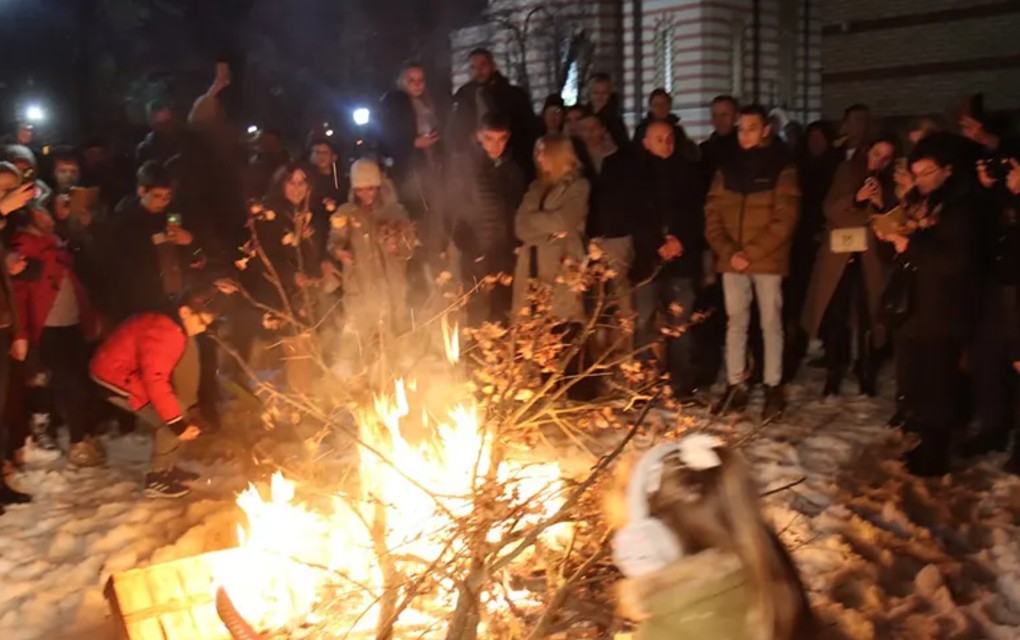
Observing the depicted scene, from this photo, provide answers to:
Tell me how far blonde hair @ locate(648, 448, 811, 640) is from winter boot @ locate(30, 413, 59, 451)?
5640mm

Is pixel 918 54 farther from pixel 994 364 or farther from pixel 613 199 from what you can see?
pixel 994 364

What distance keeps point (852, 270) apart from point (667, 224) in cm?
145

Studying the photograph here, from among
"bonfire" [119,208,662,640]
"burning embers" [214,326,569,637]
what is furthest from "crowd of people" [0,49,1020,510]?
"burning embers" [214,326,569,637]

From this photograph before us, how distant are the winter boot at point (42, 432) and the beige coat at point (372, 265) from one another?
230 cm

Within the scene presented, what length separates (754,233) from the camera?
6.92 metres

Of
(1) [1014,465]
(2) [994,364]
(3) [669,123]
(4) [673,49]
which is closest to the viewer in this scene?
(1) [1014,465]

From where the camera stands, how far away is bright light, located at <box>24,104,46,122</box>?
27.1 meters

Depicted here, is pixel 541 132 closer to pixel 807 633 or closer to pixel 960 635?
pixel 960 635

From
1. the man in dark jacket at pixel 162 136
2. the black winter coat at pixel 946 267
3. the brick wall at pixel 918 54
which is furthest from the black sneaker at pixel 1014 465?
the brick wall at pixel 918 54

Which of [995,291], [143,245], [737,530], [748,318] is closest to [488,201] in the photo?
[748,318]

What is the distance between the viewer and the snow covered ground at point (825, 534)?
180 inches

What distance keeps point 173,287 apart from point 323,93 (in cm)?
2324

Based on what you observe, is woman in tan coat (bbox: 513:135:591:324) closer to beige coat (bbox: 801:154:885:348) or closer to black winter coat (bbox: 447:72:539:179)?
black winter coat (bbox: 447:72:539:179)

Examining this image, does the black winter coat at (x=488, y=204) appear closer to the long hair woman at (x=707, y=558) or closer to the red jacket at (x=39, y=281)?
the red jacket at (x=39, y=281)
